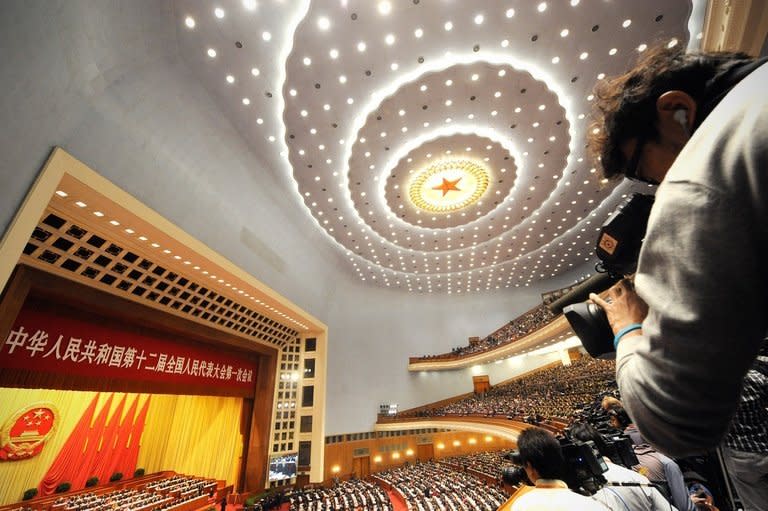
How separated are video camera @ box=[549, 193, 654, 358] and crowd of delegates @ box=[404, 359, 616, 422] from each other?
12.3 m

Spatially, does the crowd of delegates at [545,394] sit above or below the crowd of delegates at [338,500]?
above

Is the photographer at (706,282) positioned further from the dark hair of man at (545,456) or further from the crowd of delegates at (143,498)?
the crowd of delegates at (143,498)

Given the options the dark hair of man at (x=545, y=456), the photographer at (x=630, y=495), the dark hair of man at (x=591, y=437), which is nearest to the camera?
the dark hair of man at (x=545, y=456)

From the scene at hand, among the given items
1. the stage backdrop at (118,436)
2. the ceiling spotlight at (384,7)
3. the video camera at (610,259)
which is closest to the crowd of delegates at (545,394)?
the stage backdrop at (118,436)

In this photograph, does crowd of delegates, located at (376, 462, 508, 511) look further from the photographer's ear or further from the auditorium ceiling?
the photographer's ear

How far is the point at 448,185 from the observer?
12.1m

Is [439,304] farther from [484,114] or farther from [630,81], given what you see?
[630,81]

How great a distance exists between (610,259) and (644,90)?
487 millimetres

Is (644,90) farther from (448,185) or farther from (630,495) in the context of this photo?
(448,185)

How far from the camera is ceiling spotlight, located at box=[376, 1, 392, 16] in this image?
655cm

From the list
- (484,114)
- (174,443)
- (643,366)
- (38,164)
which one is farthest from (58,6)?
(174,443)

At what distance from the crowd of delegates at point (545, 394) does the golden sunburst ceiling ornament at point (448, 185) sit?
8635 millimetres

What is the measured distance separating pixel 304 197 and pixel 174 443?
1429 centimetres

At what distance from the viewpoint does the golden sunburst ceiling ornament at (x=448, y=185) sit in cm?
1120
